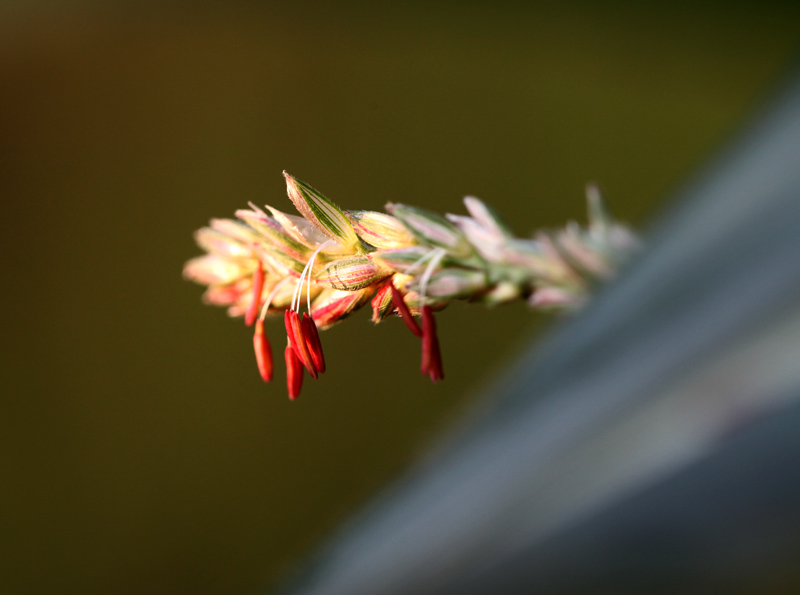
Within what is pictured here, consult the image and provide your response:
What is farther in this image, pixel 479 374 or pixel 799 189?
pixel 479 374

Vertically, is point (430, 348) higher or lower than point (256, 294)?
lower

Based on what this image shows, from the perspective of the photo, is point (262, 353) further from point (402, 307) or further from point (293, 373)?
point (402, 307)

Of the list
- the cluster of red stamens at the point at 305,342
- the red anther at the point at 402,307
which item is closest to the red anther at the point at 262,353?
the cluster of red stamens at the point at 305,342

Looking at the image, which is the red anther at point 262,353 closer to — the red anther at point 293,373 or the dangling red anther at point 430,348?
the red anther at point 293,373

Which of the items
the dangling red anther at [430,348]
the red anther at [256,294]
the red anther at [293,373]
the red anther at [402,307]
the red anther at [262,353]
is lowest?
the dangling red anther at [430,348]

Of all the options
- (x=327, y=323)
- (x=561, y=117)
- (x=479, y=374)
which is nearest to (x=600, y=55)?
(x=561, y=117)

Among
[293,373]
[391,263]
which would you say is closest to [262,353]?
[293,373]

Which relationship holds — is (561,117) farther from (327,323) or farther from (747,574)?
(747,574)
